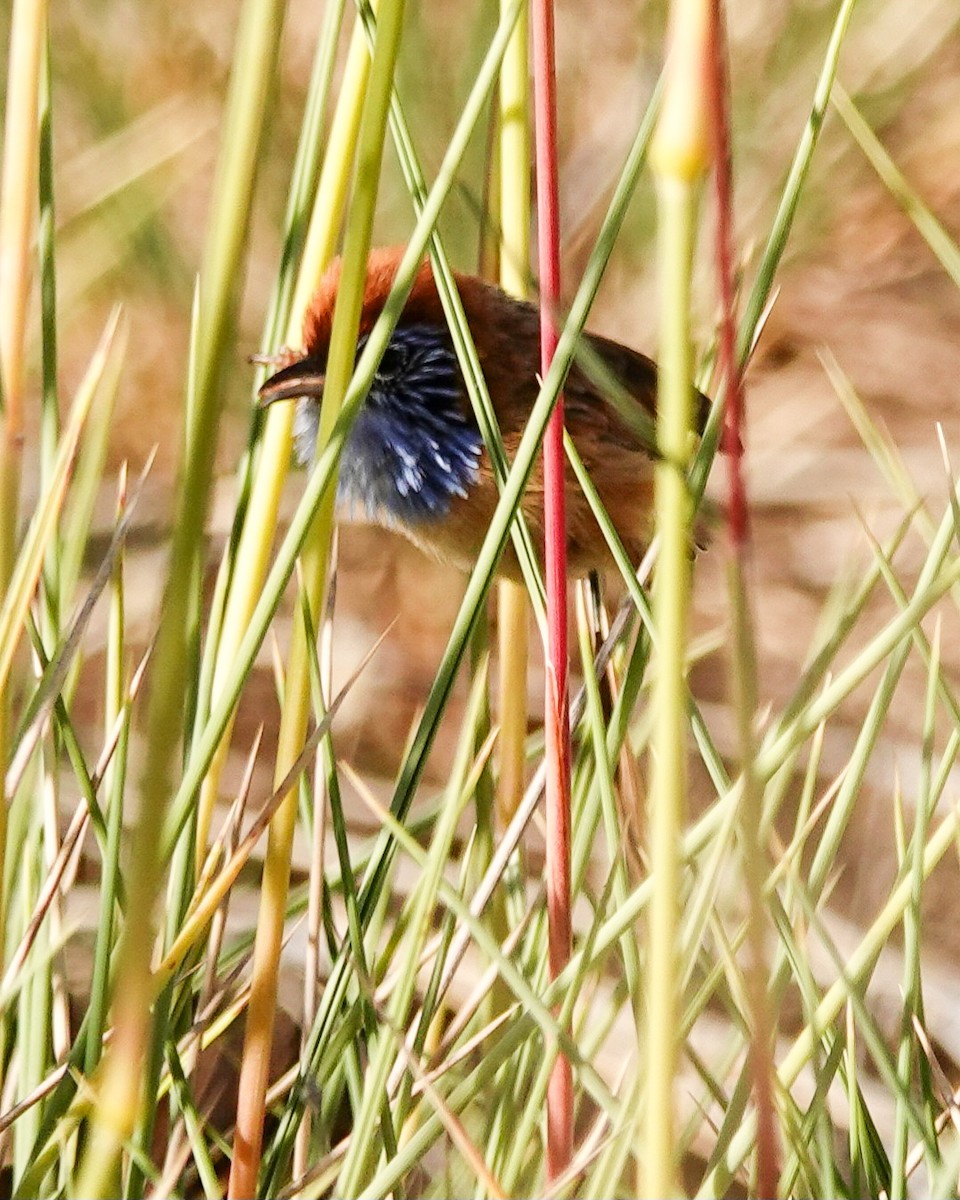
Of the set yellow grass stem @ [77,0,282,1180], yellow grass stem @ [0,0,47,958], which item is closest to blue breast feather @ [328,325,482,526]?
yellow grass stem @ [0,0,47,958]

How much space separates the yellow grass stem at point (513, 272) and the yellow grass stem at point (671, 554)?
549 mm

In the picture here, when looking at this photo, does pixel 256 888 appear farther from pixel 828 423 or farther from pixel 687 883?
pixel 828 423

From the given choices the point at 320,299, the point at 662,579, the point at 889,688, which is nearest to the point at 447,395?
the point at 320,299

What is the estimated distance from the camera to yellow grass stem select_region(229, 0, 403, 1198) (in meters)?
0.65

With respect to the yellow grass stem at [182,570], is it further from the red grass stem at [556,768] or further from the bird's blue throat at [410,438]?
the bird's blue throat at [410,438]

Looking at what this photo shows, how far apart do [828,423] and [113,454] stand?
1.30 metres

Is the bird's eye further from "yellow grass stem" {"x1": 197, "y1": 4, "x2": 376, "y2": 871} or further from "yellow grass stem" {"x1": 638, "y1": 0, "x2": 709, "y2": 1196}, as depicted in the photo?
"yellow grass stem" {"x1": 638, "y1": 0, "x2": 709, "y2": 1196}

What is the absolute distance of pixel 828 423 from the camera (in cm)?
253

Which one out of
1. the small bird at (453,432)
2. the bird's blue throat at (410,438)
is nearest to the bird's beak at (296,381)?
the small bird at (453,432)

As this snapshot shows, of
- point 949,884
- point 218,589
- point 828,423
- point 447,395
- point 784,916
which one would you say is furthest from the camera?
point 828,423

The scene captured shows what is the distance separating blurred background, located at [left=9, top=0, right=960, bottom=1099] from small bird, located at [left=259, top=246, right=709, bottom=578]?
43 cm

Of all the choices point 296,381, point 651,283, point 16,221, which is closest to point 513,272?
point 296,381

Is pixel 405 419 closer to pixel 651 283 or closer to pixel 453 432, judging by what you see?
pixel 453 432

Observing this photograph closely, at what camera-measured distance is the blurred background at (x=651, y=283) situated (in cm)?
219
